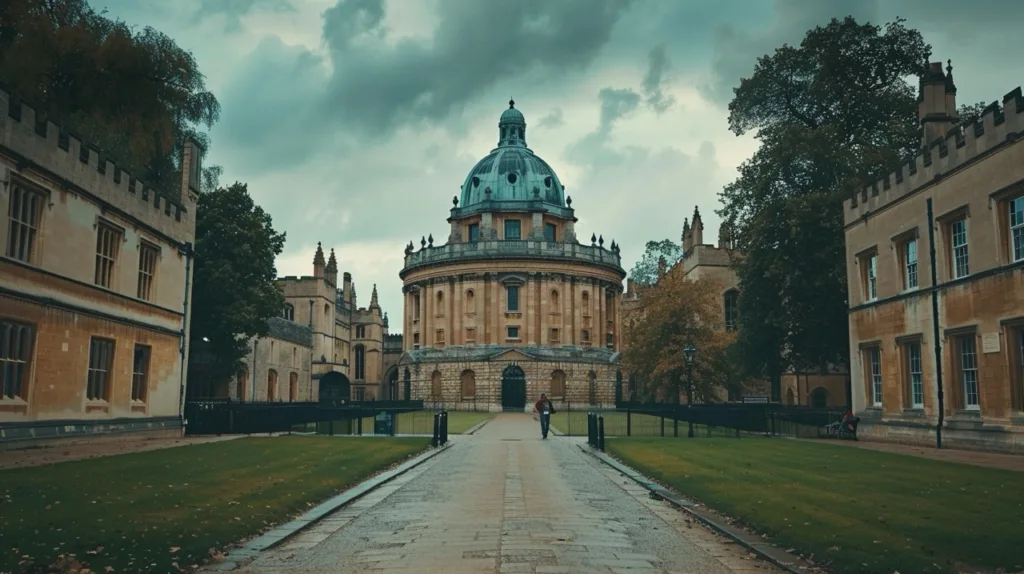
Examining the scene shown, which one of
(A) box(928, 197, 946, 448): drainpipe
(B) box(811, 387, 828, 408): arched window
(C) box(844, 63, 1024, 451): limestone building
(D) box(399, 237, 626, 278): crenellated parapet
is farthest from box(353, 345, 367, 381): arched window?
(A) box(928, 197, 946, 448): drainpipe

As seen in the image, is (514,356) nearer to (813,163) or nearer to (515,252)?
(515,252)

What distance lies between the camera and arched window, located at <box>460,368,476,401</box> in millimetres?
78500

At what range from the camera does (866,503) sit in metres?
12.6

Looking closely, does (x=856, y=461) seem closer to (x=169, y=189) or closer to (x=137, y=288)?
(x=137, y=288)

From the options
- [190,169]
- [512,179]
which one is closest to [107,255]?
[190,169]

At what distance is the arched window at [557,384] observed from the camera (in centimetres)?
7801

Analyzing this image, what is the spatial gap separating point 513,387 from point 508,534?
67409 mm

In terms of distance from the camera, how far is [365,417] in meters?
52.1

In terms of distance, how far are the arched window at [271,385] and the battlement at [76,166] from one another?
3203 centimetres

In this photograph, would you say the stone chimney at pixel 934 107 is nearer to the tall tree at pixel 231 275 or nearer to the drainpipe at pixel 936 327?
the drainpipe at pixel 936 327

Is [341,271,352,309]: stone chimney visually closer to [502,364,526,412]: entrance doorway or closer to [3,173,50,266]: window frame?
[502,364,526,412]: entrance doorway

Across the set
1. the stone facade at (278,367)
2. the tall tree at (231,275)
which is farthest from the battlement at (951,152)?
the stone facade at (278,367)

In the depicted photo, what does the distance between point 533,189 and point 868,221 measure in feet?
180

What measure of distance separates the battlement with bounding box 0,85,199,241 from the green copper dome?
176 ft
